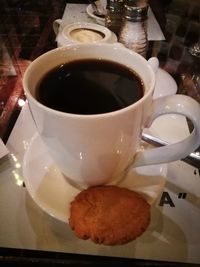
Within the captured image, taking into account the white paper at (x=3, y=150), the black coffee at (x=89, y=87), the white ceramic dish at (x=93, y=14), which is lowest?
the white ceramic dish at (x=93, y=14)

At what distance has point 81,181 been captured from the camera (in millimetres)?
465

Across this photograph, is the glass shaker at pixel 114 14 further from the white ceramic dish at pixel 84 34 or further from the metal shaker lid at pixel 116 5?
the white ceramic dish at pixel 84 34

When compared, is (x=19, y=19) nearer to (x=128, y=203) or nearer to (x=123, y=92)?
(x=123, y=92)

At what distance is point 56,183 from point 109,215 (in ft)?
0.43

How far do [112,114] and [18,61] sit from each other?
0.56 metres

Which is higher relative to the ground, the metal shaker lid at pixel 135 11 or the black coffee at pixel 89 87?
the black coffee at pixel 89 87

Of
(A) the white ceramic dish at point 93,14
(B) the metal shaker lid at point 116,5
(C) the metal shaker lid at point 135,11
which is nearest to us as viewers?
(C) the metal shaker lid at point 135,11

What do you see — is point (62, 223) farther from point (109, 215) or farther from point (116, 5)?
point (116, 5)

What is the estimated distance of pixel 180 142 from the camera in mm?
415

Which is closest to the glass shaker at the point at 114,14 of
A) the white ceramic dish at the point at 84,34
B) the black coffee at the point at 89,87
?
the white ceramic dish at the point at 84,34

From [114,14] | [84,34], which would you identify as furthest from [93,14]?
[84,34]

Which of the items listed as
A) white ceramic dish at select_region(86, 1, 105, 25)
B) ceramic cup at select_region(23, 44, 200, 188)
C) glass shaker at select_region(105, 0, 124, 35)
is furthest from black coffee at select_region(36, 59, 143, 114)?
white ceramic dish at select_region(86, 1, 105, 25)

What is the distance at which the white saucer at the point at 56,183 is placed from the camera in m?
0.43

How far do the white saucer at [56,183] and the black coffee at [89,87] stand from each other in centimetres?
13
